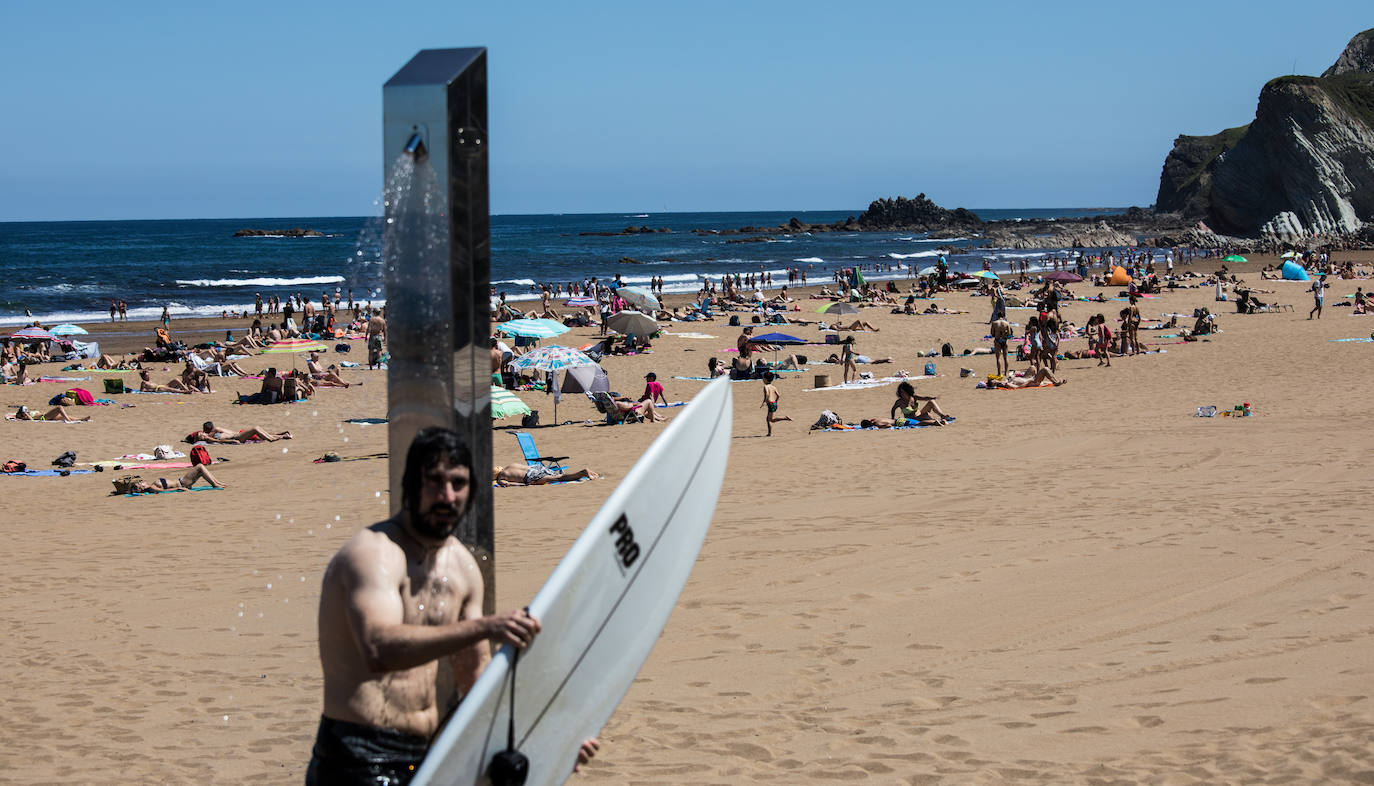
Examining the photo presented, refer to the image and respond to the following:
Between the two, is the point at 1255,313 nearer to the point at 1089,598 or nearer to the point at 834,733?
the point at 1089,598

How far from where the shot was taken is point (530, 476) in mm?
12945

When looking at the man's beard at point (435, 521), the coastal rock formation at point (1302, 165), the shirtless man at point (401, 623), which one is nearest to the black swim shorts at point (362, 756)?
the shirtless man at point (401, 623)

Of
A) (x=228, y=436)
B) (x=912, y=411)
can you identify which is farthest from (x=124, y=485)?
(x=912, y=411)

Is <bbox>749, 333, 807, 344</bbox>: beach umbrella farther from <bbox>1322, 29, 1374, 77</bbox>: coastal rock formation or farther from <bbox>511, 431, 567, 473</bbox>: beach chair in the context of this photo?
<bbox>1322, 29, 1374, 77</bbox>: coastal rock formation

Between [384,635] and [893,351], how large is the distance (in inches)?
985

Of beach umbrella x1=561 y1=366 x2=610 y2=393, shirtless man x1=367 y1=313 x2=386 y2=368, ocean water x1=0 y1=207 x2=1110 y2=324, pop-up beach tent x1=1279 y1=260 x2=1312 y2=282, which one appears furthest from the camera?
ocean water x1=0 y1=207 x2=1110 y2=324

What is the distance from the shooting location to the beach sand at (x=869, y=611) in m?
5.09

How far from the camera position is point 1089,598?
23.7 ft

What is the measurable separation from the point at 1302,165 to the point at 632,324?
2558 inches

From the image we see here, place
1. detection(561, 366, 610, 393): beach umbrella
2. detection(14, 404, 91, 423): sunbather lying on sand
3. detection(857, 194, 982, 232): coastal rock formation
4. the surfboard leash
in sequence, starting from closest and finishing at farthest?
the surfboard leash < detection(561, 366, 610, 393): beach umbrella < detection(14, 404, 91, 423): sunbather lying on sand < detection(857, 194, 982, 232): coastal rock formation

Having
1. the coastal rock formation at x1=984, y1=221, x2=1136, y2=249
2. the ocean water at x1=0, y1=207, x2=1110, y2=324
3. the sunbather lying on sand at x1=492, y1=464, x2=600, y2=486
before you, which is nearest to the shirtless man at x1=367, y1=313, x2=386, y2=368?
the sunbather lying on sand at x1=492, y1=464, x2=600, y2=486

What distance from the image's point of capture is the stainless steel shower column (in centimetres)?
286

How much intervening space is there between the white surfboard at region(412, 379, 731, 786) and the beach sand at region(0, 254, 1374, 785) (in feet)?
3.95

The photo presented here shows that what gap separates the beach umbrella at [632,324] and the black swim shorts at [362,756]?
2394 centimetres
